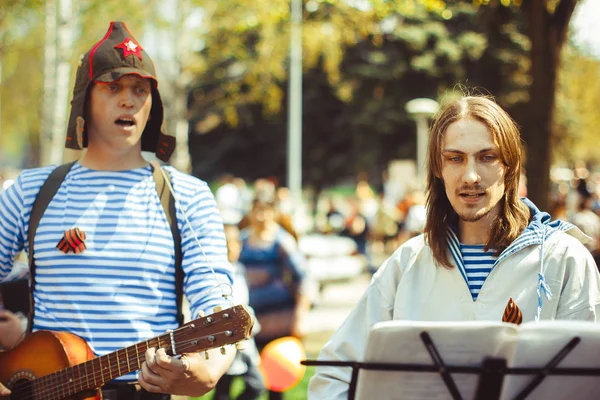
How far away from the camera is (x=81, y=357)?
293 centimetres

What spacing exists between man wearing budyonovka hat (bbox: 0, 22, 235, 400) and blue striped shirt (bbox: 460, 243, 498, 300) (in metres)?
0.84

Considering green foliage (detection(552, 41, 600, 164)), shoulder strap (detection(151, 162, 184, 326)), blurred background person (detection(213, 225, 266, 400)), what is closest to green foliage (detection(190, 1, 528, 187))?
green foliage (detection(552, 41, 600, 164))

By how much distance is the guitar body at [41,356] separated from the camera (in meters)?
2.94

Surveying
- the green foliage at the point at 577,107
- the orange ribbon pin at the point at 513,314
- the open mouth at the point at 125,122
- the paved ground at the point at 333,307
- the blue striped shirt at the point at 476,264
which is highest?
the green foliage at the point at 577,107

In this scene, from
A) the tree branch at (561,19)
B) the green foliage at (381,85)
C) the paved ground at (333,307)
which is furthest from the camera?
the green foliage at (381,85)

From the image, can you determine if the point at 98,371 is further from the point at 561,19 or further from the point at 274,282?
the point at 561,19

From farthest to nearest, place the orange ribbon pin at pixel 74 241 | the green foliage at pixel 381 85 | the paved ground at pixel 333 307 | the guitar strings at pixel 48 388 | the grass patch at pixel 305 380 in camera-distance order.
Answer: the green foliage at pixel 381 85 < the paved ground at pixel 333 307 < the grass patch at pixel 305 380 < the orange ribbon pin at pixel 74 241 < the guitar strings at pixel 48 388

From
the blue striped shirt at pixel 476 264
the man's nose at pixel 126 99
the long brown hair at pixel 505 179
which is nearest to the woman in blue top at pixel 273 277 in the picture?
the man's nose at pixel 126 99

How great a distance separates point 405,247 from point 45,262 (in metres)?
1.31

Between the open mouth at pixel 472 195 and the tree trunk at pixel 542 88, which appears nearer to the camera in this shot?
the open mouth at pixel 472 195

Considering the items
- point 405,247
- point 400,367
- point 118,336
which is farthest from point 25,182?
point 400,367

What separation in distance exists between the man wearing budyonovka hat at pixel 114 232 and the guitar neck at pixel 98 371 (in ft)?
0.30

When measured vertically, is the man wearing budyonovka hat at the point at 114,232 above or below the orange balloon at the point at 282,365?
above

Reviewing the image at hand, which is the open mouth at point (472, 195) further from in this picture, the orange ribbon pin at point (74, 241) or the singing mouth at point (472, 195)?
the orange ribbon pin at point (74, 241)
